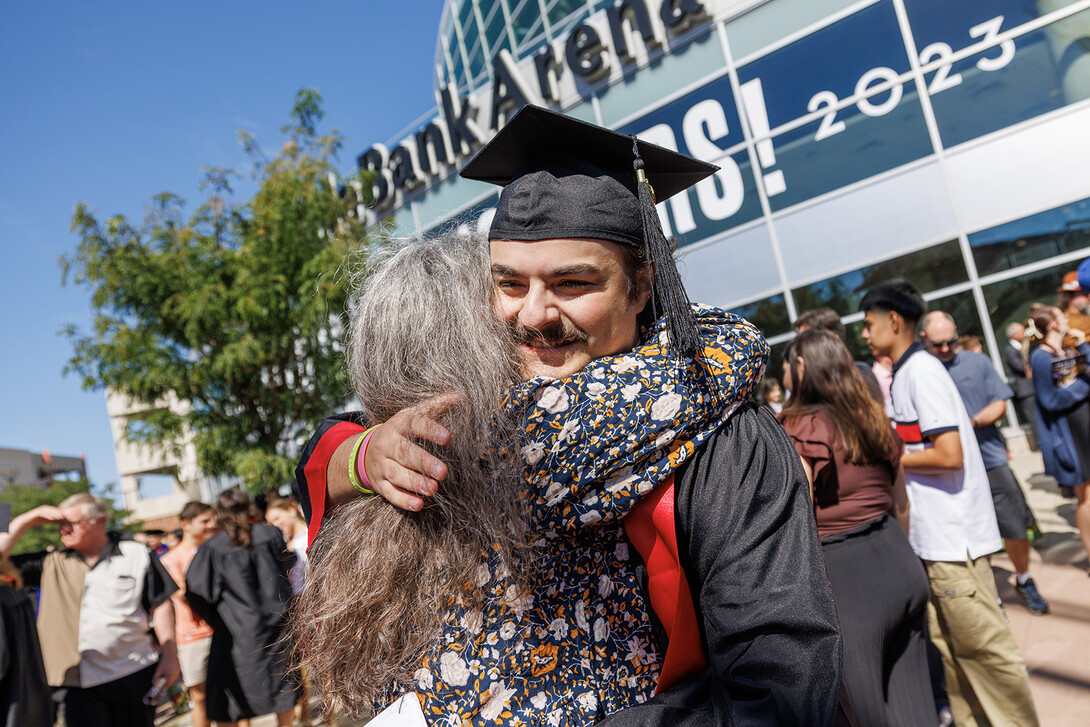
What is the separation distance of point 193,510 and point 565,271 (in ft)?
18.3

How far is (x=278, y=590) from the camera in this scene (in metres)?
5.05

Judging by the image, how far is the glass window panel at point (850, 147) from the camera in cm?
931

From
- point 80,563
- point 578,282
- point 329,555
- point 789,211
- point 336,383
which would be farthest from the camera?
point 789,211

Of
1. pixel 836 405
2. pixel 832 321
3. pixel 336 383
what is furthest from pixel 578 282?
pixel 336 383

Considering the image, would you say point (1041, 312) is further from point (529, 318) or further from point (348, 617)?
point (348, 617)

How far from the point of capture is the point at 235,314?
841 cm

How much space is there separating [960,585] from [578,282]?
275cm

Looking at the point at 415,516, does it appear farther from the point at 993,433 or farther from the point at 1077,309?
the point at 993,433

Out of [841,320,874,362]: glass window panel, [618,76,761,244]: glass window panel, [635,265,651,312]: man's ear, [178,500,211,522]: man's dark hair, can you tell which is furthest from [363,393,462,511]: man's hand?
[618,76,761,244]: glass window panel

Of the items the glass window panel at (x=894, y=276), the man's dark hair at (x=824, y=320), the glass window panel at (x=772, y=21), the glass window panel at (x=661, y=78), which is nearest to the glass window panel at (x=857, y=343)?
the glass window panel at (x=894, y=276)

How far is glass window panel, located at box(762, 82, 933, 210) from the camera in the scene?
9312 millimetres

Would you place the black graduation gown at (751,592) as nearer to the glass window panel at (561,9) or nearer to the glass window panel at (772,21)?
the glass window panel at (772,21)

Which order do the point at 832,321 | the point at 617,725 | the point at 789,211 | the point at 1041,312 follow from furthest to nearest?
the point at 789,211
the point at 1041,312
the point at 832,321
the point at 617,725

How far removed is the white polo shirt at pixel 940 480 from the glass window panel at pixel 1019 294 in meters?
7.23
